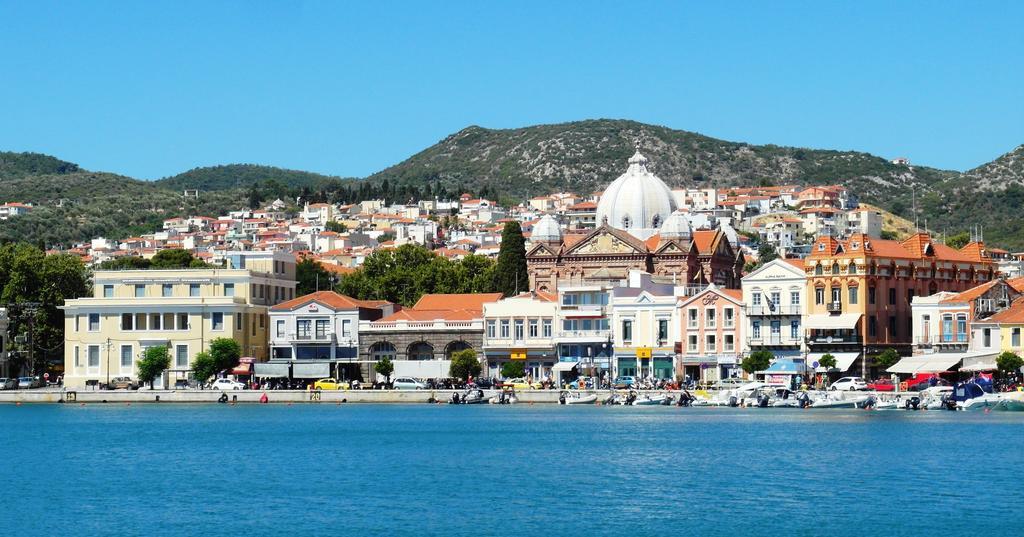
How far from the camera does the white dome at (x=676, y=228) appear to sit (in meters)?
107

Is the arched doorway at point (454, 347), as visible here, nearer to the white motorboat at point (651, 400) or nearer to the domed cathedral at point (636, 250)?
the domed cathedral at point (636, 250)

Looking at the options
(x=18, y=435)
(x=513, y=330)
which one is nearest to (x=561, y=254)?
(x=513, y=330)

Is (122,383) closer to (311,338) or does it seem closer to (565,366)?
(311,338)

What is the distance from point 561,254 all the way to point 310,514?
66468 mm

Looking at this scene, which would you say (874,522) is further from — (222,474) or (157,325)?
(157,325)

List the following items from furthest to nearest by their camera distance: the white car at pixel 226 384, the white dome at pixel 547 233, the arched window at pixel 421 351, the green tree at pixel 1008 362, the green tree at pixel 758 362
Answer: the white dome at pixel 547 233 < the arched window at pixel 421 351 < the white car at pixel 226 384 < the green tree at pixel 758 362 < the green tree at pixel 1008 362

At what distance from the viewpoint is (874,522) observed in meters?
41.8

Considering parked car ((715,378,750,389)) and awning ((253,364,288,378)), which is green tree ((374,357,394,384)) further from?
parked car ((715,378,750,389))

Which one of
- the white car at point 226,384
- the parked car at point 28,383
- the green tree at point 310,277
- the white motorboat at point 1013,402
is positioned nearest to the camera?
the white motorboat at point 1013,402

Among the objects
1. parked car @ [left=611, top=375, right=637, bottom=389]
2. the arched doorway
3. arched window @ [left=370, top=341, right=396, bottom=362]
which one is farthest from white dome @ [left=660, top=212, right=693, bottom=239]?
arched window @ [left=370, top=341, right=396, bottom=362]

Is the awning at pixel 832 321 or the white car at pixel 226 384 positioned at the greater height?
the awning at pixel 832 321

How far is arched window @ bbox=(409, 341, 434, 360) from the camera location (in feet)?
321

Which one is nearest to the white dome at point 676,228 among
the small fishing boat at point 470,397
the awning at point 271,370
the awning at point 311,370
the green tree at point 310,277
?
the small fishing boat at point 470,397

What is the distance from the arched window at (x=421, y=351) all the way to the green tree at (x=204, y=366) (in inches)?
428
